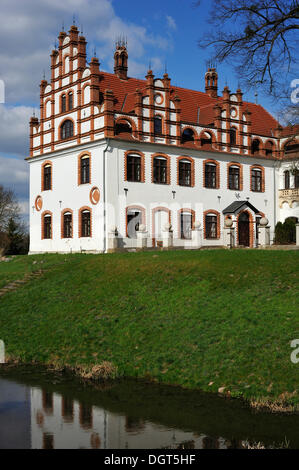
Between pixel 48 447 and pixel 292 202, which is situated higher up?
pixel 292 202

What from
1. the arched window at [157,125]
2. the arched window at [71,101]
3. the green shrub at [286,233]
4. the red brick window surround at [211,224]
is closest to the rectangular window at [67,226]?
the arched window at [71,101]

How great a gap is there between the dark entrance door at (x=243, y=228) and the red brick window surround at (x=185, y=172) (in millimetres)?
5141

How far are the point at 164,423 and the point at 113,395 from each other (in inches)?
95.8

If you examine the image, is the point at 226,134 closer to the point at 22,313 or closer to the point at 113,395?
the point at 22,313

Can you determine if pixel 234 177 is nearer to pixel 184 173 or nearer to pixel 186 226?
pixel 184 173

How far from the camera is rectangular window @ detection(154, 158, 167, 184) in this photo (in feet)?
127

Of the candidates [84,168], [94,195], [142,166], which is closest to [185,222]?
[142,166]

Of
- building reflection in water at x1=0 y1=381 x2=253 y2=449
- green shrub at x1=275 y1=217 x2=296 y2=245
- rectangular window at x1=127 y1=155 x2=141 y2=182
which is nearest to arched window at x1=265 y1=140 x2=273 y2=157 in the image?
green shrub at x1=275 y1=217 x2=296 y2=245

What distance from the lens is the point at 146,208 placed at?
3794cm

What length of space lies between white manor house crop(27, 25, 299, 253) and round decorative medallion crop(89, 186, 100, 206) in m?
0.09

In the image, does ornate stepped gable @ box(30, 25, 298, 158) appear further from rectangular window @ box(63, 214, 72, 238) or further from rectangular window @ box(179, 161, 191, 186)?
rectangular window @ box(63, 214, 72, 238)

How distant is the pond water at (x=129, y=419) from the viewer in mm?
9359

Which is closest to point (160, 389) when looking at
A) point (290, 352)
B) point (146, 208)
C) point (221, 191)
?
point (290, 352)

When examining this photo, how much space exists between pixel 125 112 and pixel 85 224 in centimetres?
838
